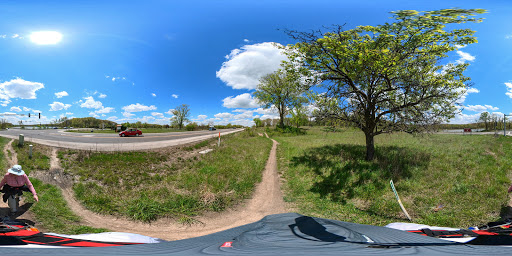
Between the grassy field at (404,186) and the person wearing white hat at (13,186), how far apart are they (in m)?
6.59

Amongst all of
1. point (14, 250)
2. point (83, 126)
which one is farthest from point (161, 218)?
point (83, 126)

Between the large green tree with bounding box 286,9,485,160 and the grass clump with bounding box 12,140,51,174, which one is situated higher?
the large green tree with bounding box 286,9,485,160

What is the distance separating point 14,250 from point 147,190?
14.1ft

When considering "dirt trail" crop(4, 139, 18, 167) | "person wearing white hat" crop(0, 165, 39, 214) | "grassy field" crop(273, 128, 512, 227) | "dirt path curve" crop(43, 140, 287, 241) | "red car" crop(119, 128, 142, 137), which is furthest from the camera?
"red car" crop(119, 128, 142, 137)

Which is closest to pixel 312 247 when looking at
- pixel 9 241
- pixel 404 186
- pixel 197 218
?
pixel 9 241

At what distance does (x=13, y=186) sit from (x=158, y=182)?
9.81 feet

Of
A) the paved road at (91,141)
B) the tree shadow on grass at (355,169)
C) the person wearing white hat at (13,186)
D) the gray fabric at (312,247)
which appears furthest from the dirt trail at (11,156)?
the tree shadow on grass at (355,169)

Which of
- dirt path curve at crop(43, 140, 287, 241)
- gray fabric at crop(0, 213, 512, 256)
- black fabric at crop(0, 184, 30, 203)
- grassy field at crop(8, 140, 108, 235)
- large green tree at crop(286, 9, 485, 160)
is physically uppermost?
large green tree at crop(286, 9, 485, 160)

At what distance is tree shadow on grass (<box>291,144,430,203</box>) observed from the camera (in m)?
5.57

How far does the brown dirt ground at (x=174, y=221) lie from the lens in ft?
12.3

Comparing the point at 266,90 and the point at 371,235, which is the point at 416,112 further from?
the point at 266,90

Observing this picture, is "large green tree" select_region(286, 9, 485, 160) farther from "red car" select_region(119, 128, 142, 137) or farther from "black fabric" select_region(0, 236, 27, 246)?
"red car" select_region(119, 128, 142, 137)

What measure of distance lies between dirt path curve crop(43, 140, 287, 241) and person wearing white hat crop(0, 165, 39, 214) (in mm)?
798

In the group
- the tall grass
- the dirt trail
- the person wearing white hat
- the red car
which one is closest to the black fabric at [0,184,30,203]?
the person wearing white hat
